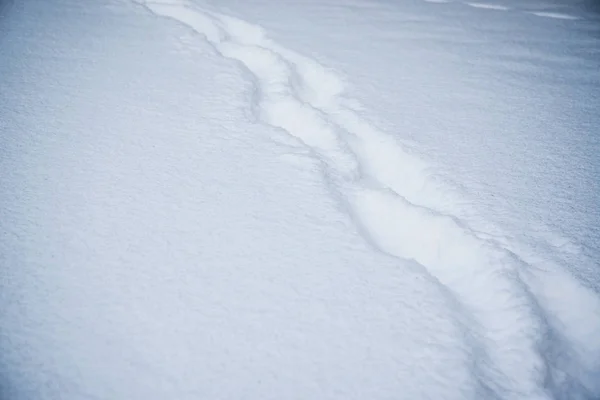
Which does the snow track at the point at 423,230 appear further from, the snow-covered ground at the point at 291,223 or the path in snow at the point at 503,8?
the path in snow at the point at 503,8

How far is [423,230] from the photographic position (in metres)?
1.25

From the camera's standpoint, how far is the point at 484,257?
1130 mm

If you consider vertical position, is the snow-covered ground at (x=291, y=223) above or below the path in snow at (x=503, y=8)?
below

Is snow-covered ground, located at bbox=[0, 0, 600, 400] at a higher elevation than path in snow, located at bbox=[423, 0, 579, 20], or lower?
lower

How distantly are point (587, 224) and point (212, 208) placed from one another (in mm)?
1180

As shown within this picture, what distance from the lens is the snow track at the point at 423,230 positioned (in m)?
0.92

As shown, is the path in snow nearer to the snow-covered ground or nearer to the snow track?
the snow-covered ground

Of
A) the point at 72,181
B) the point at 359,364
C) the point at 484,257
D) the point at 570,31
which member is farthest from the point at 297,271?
the point at 570,31

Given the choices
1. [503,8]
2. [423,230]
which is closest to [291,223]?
[423,230]

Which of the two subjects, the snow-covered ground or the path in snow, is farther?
the path in snow

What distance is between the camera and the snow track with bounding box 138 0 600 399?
0.92m

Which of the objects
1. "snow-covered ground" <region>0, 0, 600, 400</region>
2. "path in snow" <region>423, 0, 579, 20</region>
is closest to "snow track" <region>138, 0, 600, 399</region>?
"snow-covered ground" <region>0, 0, 600, 400</region>

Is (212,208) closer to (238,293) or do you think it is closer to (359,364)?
(238,293)

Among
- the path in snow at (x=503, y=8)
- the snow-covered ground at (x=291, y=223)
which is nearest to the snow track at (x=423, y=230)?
the snow-covered ground at (x=291, y=223)
